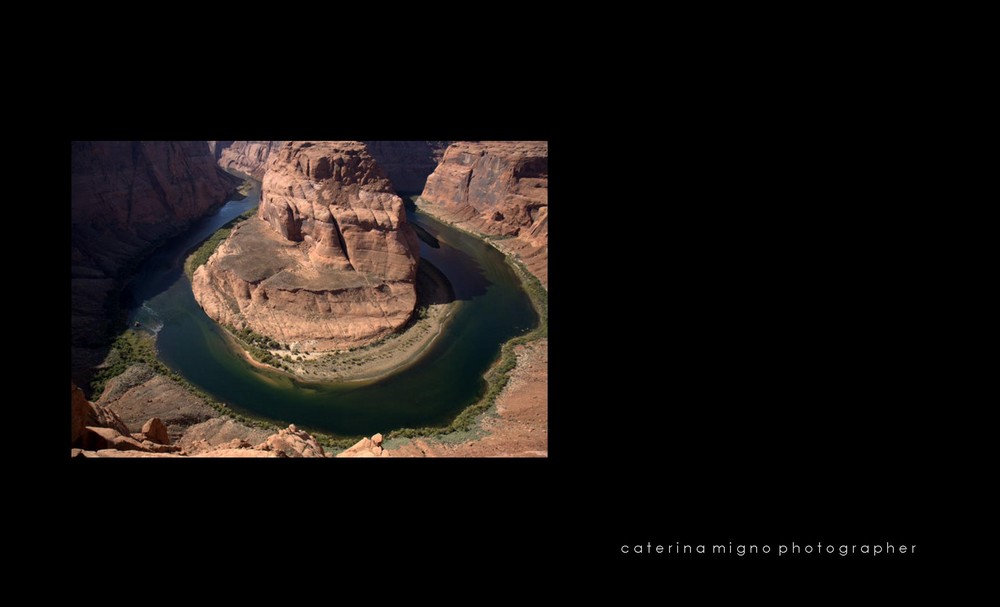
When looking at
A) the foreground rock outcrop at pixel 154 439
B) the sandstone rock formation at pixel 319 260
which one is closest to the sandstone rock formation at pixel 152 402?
the foreground rock outcrop at pixel 154 439

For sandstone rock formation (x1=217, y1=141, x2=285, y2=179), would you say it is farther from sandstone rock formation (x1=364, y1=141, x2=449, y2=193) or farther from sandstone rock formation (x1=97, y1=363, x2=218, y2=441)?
sandstone rock formation (x1=97, y1=363, x2=218, y2=441)

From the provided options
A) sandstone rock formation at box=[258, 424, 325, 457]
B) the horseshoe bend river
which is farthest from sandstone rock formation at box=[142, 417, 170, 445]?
the horseshoe bend river

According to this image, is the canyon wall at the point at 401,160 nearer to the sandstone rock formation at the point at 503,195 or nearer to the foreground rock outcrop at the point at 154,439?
the sandstone rock formation at the point at 503,195

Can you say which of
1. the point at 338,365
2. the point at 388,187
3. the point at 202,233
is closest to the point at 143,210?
the point at 202,233

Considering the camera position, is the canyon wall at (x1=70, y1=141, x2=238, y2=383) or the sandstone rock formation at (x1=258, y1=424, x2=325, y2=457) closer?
the sandstone rock formation at (x1=258, y1=424, x2=325, y2=457)

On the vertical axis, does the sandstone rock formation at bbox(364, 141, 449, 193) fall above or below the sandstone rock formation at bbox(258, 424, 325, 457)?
above

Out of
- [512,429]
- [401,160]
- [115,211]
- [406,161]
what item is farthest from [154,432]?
[401,160]

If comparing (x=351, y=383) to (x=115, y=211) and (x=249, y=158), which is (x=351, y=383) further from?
(x=249, y=158)

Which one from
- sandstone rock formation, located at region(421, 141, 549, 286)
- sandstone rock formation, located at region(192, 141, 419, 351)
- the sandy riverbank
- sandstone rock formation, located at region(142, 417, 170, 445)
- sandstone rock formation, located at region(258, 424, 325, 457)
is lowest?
the sandy riverbank
